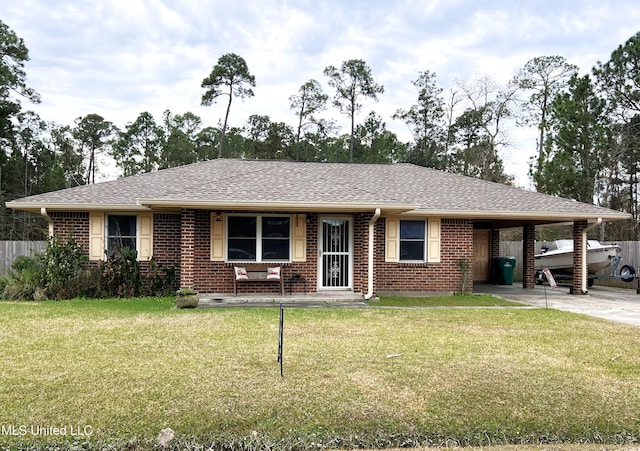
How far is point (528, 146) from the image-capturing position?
1136 inches

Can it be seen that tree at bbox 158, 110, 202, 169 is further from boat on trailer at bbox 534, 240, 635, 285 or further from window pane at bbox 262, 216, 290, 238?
boat on trailer at bbox 534, 240, 635, 285

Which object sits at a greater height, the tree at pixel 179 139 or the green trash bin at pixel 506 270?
the tree at pixel 179 139

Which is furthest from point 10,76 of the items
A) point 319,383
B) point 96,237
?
point 319,383

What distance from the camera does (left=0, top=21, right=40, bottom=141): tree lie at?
2455 centimetres

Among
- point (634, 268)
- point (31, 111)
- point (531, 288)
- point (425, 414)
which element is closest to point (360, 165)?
point (531, 288)

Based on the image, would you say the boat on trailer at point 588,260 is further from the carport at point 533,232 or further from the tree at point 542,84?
the tree at point 542,84

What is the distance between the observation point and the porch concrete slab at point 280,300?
10586 millimetres

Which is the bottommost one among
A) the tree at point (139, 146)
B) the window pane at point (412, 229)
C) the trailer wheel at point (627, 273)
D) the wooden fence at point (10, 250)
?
the trailer wheel at point (627, 273)

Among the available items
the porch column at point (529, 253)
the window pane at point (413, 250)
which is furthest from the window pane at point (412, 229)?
the porch column at point (529, 253)

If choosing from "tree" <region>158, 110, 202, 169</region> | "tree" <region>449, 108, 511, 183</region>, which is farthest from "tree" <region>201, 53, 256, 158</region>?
"tree" <region>449, 108, 511, 183</region>

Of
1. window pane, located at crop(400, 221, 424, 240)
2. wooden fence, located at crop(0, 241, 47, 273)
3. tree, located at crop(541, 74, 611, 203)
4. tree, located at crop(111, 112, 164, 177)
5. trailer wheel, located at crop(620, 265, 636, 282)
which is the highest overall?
tree, located at crop(111, 112, 164, 177)

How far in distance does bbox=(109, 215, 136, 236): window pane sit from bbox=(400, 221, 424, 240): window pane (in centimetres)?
767

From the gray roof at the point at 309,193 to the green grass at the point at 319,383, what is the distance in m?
3.31

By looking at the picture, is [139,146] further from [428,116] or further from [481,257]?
[481,257]
